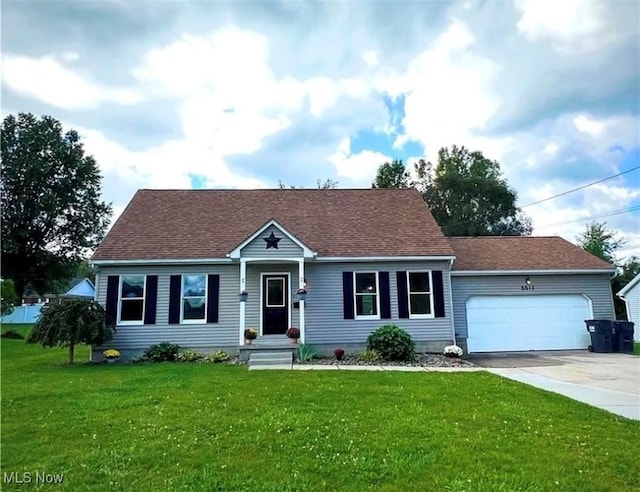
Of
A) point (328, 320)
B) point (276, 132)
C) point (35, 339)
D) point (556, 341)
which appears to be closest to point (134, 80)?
point (276, 132)

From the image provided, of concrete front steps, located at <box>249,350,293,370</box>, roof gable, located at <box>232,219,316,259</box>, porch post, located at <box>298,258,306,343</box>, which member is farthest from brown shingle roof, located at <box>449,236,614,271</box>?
→ concrete front steps, located at <box>249,350,293,370</box>

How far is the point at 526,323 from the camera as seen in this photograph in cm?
1495

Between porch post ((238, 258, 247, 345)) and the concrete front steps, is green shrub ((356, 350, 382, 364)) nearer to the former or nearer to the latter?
the concrete front steps

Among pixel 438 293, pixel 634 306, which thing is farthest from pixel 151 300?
pixel 634 306

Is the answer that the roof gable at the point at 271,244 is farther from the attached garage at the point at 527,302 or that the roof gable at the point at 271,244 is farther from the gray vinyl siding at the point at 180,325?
the attached garage at the point at 527,302

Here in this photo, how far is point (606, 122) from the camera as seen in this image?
1350 centimetres

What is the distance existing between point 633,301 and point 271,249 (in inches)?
690

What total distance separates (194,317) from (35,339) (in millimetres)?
4324

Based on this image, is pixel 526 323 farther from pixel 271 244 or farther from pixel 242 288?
pixel 242 288

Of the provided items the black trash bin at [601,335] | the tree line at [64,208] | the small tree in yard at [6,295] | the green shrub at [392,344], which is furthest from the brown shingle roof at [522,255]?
the small tree in yard at [6,295]

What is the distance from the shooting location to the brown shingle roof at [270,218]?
1405 centimetres

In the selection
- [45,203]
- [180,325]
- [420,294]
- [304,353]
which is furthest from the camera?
[45,203]

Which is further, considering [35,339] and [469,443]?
[35,339]

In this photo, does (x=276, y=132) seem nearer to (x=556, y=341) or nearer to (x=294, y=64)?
(x=294, y=64)
